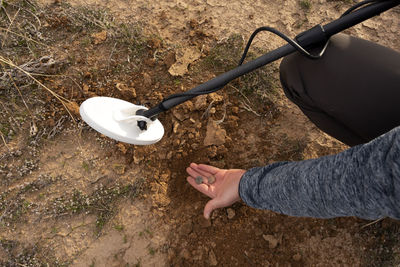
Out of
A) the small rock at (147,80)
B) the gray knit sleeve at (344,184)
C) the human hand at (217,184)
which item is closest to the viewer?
the gray knit sleeve at (344,184)

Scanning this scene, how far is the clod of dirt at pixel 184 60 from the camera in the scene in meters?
1.73

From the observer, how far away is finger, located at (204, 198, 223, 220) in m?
1.37

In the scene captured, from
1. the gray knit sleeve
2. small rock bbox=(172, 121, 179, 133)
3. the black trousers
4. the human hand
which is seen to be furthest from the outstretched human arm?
small rock bbox=(172, 121, 179, 133)

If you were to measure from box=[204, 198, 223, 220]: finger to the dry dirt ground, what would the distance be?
0.11m

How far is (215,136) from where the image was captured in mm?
1604

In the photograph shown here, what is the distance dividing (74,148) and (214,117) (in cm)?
82

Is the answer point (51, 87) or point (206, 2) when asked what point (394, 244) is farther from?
point (51, 87)

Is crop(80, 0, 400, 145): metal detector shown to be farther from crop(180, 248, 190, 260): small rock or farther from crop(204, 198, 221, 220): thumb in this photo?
crop(180, 248, 190, 260): small rock

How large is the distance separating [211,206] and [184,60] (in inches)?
35.6

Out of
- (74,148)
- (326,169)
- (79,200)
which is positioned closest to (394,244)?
(326,169)

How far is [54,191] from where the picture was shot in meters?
1.54

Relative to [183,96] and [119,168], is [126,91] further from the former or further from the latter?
[183,96]

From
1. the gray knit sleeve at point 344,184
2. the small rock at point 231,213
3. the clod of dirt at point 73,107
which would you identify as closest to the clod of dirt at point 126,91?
the clod of dirt at point 73,107

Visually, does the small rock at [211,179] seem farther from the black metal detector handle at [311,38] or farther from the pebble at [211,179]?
the black metal detector handle at [311,38]
